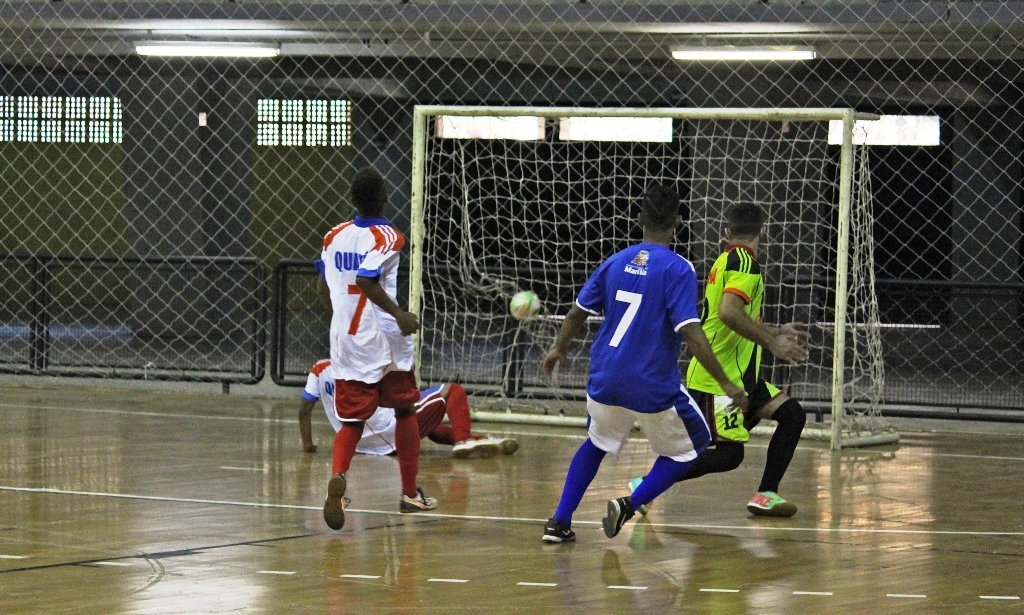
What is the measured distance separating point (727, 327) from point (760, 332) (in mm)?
434

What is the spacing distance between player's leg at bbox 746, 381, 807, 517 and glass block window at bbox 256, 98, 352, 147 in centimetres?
1545

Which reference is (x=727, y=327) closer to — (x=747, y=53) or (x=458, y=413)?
(x=458, y=413)

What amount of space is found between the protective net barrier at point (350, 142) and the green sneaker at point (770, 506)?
4.46 meters

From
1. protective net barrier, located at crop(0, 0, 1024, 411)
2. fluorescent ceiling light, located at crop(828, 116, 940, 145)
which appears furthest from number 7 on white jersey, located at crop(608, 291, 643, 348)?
fluorescent ceiling light, located at crop(828, 116, 940, 145)

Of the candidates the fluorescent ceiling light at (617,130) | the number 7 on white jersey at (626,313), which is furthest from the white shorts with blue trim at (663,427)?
the fluorescent ceiling light at (617,130)

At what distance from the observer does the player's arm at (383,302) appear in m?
7.39

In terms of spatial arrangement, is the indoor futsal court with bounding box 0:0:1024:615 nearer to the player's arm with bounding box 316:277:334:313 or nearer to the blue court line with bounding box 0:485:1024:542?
the blue court line with bounding box 0:485:1024:542

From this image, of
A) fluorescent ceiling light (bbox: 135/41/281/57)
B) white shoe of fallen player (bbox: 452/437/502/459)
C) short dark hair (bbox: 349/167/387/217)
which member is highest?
fluorescent ceiling light (bbox: 135/41/281/57)

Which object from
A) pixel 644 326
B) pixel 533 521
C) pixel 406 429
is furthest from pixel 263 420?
pixel 644 326

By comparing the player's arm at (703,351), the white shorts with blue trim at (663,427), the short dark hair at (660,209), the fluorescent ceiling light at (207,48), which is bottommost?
the white shorts with blue trim at (663,427)

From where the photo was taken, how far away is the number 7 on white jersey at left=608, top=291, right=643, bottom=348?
679 cm

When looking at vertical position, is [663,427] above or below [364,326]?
below

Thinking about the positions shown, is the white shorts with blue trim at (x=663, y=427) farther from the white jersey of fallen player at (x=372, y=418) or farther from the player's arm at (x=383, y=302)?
the white jersey of fallen player at (x=372, y=418)

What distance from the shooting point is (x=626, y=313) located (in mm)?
6809
